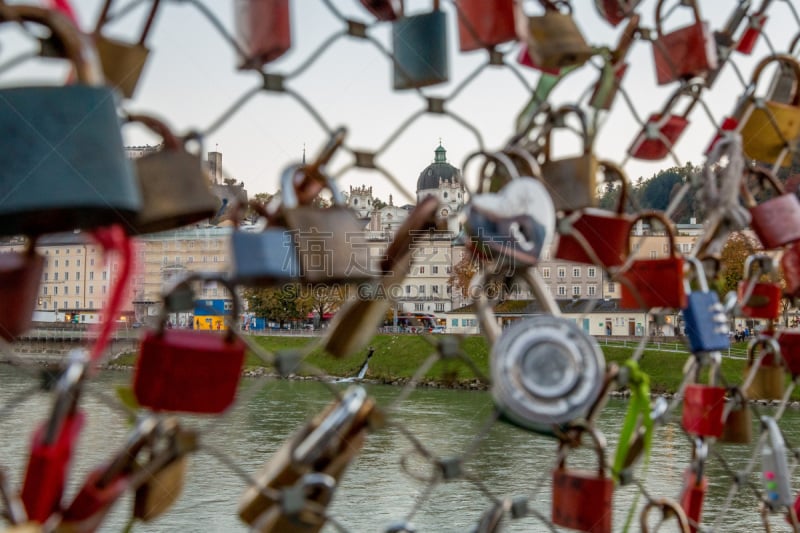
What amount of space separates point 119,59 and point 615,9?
1.37 feet

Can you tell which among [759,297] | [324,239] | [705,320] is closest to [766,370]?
[759,297]

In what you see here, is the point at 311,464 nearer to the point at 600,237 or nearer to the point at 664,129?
the point at 600,237

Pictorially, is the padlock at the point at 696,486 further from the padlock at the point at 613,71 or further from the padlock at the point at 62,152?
the padlock at the point at 62,152

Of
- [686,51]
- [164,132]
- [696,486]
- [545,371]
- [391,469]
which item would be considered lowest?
[391,469]

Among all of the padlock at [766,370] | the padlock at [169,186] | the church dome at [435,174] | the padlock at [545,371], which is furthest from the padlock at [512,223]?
the padlock at [766,370]

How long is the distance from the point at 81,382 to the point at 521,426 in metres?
0.23

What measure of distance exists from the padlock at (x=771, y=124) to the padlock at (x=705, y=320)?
7.7 inches

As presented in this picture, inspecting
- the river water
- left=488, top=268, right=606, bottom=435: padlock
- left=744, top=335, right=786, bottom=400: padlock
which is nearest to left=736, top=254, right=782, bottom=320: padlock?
left=744, top=335, right=786, bottom=400: padlock

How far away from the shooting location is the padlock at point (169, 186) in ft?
1.20

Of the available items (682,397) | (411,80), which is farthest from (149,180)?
(682,397)

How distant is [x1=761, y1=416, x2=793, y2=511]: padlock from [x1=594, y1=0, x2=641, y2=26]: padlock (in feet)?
1.06

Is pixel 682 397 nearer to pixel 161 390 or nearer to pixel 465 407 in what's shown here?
pixel 161 390

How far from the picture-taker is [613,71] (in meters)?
0.62

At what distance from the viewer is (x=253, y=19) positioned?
1.33 feet
